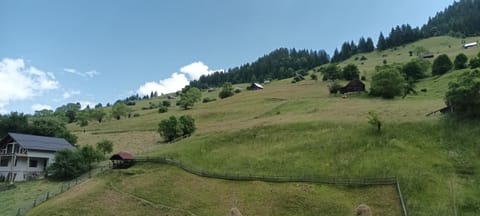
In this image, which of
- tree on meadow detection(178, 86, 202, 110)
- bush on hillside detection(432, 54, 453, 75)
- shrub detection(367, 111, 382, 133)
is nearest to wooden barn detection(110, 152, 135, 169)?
shrub detection(367, 111, 382, 133)

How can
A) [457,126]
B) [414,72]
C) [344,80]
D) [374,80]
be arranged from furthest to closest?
[344,80]
[414,72]
[374,80]
[457,126]

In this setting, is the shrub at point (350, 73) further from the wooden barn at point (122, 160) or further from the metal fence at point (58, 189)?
the metal fence at point (58, 189)

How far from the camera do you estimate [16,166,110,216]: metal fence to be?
47.1m

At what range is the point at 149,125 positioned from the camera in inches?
4023

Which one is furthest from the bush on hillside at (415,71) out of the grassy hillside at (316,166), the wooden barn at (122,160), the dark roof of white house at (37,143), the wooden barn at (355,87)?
the dark roof of white house at (37,143)

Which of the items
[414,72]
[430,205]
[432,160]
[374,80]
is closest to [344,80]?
[414,72]

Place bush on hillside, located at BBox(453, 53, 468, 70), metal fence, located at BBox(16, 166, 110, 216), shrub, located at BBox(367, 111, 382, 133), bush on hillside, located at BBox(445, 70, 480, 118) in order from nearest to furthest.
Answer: metal fence, located at BBox(16, 166, 110, 216) < bush on hillside, located at BBox(445, 70, 480, 118) < shrub, located at BBox(367, 111, 382, 133) < bush on hillside, located at BBox(453, 53, 468, 70)

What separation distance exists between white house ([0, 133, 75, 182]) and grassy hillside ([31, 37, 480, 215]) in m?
13.9

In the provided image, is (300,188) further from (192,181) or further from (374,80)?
(374,80)

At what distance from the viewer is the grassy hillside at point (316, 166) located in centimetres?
4272

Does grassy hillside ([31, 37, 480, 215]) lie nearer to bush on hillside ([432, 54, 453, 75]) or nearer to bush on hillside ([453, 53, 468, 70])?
bush on hillside ([453, 53, 468, 70])

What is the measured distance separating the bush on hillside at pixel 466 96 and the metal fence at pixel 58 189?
166 ft

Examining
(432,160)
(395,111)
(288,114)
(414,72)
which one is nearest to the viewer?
(432,160)

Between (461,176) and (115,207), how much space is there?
1473 inches
